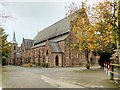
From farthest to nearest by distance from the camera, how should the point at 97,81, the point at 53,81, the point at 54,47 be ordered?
the point at 54,47
the point at 53,81
the point at 97,81

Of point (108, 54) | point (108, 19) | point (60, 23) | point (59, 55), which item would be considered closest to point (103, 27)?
point (108, 19)

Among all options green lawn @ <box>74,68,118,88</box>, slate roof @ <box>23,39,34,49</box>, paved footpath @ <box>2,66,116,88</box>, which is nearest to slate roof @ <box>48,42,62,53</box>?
paved footpath @ <box>2,66,116,88</box>

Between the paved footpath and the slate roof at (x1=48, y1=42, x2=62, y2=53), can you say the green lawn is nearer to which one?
the paved footpath

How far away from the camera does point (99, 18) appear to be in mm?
16266

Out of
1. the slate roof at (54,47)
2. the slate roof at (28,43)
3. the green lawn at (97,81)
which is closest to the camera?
the green lawn at (97,81)

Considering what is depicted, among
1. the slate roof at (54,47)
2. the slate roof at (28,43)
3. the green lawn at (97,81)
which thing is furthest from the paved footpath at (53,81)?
the slate roof at (28,43)

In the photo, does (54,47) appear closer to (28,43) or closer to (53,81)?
(28,43)

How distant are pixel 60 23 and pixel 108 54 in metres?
33.0

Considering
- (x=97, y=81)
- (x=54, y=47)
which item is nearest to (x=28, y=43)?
(x=54, y=47)

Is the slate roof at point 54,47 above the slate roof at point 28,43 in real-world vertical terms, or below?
below

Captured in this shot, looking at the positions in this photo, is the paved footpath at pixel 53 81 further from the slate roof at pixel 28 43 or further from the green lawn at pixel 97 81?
the slate roof at pixel 28 43

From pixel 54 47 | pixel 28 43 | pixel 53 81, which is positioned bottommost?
pixel 53 81

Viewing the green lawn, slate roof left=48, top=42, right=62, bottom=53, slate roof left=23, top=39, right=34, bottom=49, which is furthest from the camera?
slate roof left=23, top=39, right=34, bottom=49

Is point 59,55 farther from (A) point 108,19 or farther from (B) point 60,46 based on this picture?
(A) point 108,19
